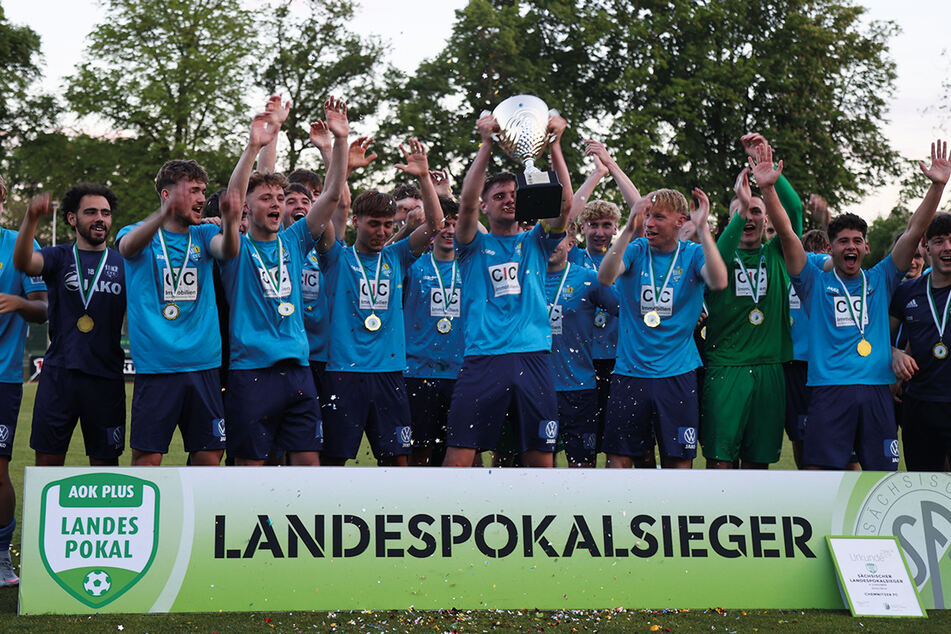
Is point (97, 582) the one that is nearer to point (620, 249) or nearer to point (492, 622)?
point (492, 622)

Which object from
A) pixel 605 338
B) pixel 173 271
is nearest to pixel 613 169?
pixel 605 338

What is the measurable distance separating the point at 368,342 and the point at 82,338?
174 centimetres

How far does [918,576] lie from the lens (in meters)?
4.94

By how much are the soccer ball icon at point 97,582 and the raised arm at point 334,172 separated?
2.42m

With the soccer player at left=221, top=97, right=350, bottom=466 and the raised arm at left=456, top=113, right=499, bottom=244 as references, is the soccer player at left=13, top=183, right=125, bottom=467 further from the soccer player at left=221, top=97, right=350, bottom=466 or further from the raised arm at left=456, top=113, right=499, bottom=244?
the raised arm at left=456, top=113, right=499, bottom=244

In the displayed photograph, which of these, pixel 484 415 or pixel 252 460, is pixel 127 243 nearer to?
pixel 252 460

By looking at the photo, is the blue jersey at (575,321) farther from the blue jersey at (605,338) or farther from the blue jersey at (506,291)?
the blue jersey at (506,291)

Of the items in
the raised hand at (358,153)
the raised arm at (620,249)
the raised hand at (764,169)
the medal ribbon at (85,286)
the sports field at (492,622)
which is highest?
the raised hand at (358,153)

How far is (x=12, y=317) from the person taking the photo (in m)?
5.89

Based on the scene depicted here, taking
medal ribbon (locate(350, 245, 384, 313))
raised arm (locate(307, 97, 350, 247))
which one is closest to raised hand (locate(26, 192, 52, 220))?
raised arm (locate(307, 97, 350, 247))

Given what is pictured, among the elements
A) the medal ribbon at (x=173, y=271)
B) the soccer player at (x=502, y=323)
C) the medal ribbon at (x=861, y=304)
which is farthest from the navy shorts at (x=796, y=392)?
the medal ribbon at (x=173, y=271)

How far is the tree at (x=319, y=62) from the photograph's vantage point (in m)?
31.3

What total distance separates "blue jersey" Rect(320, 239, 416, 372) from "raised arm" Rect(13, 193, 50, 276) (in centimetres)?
173

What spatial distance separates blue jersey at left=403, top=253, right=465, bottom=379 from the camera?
707 centimetres
